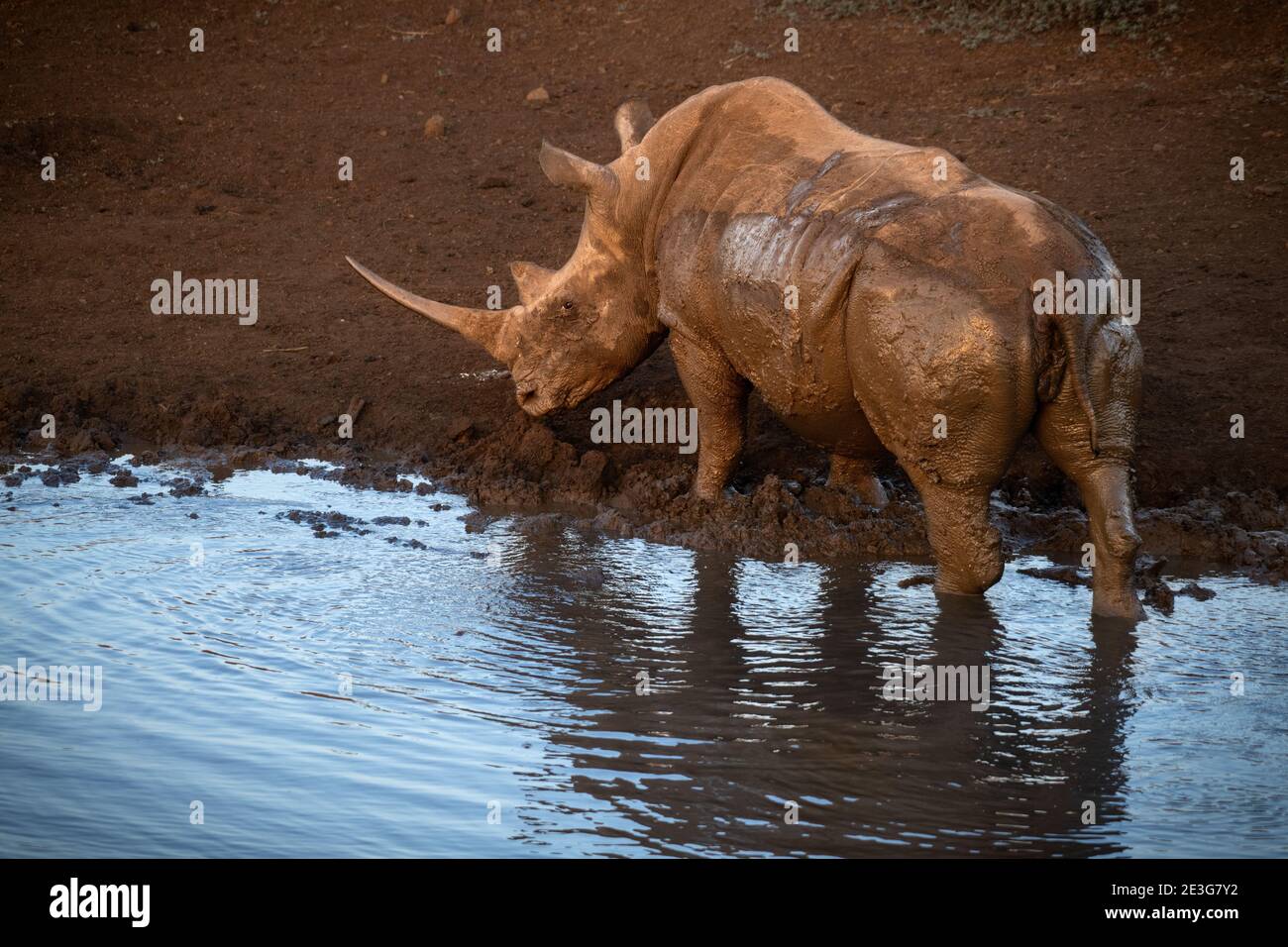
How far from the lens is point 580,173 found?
7980mm

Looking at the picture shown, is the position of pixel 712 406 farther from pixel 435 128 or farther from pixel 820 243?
pixel 435 128

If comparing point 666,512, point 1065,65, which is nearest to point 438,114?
point 1065,65

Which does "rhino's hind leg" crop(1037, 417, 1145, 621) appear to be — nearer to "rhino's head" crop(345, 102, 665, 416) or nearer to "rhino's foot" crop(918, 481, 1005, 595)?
"rhino's foot" crop(918, 481, 1005, 595)

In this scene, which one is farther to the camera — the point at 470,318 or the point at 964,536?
the point at 470,318

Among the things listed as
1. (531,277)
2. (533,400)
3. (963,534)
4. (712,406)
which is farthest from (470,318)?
(963,534)

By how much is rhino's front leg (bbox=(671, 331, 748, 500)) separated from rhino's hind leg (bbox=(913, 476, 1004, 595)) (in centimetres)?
165

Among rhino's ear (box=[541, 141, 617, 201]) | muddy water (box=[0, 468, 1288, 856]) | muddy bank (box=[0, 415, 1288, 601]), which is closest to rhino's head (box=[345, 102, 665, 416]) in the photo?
rhino's ear (box=[541, 141, 617, 201])

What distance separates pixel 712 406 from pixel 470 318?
1.63 metres

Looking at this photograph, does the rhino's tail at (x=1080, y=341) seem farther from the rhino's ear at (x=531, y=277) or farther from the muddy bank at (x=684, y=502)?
the rhino's ear at (x=531, y=277)

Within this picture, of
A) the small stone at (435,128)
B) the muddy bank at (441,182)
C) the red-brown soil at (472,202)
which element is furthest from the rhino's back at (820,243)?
the small stone at (435,128)
